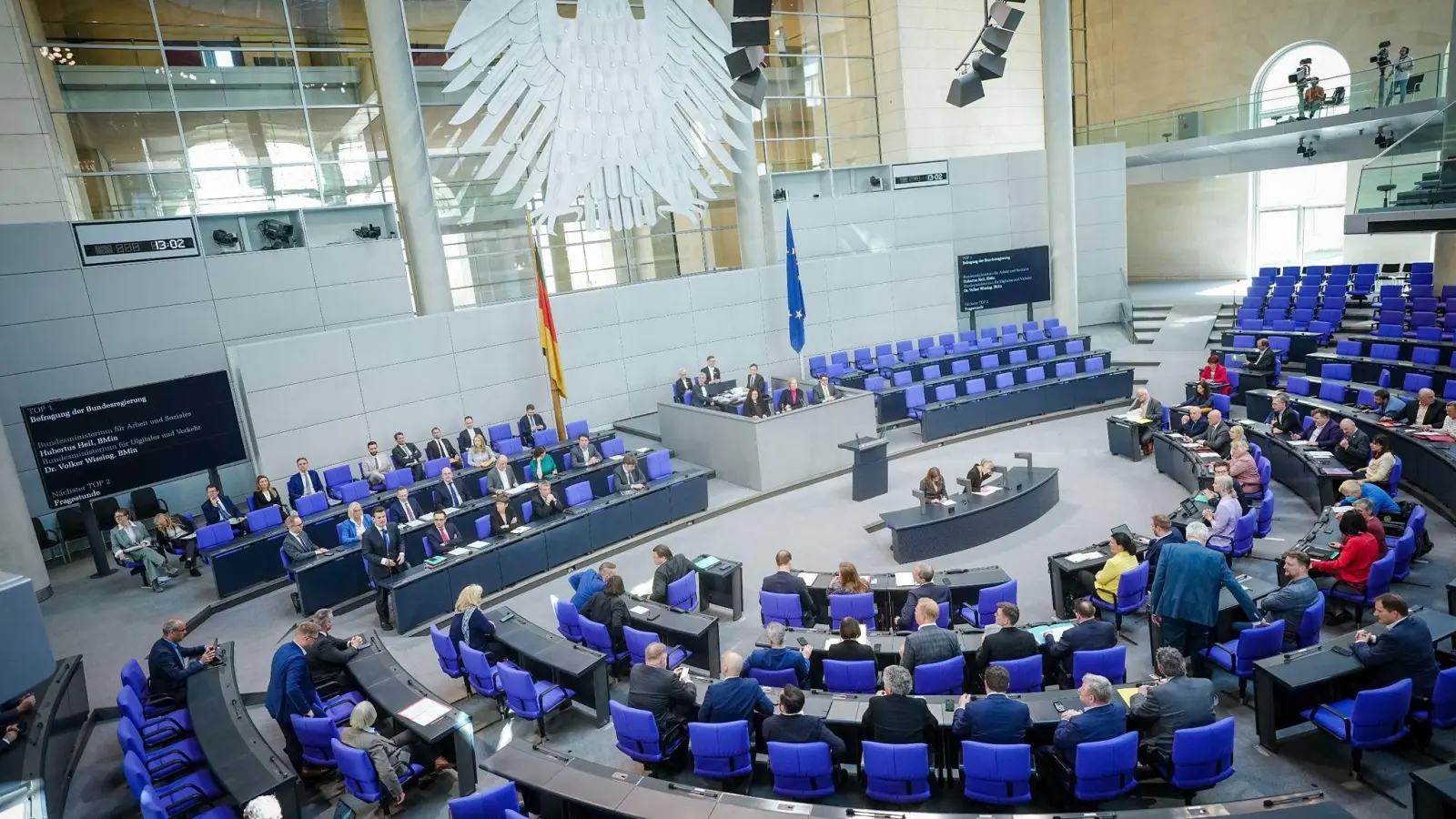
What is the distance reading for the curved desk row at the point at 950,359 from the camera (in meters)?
16.8

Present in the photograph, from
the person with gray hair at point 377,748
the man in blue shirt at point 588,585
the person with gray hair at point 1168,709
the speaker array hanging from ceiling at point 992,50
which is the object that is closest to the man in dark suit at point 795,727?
the person with gray hair at point 1168,709

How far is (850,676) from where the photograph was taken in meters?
6.52

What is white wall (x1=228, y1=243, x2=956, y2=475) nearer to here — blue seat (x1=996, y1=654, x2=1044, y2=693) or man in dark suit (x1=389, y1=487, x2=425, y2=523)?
man in dark suit (x1=389, y1=487, x2=425, y2=523)

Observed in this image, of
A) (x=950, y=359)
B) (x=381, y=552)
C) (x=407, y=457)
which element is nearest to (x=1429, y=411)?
(x=950, y=359)

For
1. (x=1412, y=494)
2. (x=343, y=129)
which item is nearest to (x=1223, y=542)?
(x=1412, y=494)

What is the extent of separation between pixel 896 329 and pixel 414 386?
35.5ft

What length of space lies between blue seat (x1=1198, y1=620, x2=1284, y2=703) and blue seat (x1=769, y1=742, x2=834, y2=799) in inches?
128

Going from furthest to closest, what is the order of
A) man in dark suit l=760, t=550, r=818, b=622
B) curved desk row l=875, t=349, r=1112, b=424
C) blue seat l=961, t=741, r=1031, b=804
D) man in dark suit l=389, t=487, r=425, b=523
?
1. curved desk row l=875, t=349, r=1112, b=424
2. man in dark suit l=389, t=487, r=425, b=523
3. man in dark suit l=760, t=550, r=818, b=622
4. blue seat l=961, t=741, r=1031, b=804

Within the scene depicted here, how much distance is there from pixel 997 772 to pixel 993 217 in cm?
1849

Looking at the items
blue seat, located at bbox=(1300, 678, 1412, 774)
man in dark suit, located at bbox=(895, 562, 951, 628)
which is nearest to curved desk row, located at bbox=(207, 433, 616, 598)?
man in dark suit, located at bbox=(895, 562, 951, 628)

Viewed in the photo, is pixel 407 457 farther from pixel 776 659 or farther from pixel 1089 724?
pixel 1089 724

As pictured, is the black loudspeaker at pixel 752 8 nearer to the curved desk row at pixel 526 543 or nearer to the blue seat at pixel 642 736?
the curved desk row at pixel 526 543

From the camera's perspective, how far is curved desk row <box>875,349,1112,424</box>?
1576 centimetres

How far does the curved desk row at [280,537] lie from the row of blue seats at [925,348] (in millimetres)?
6527
